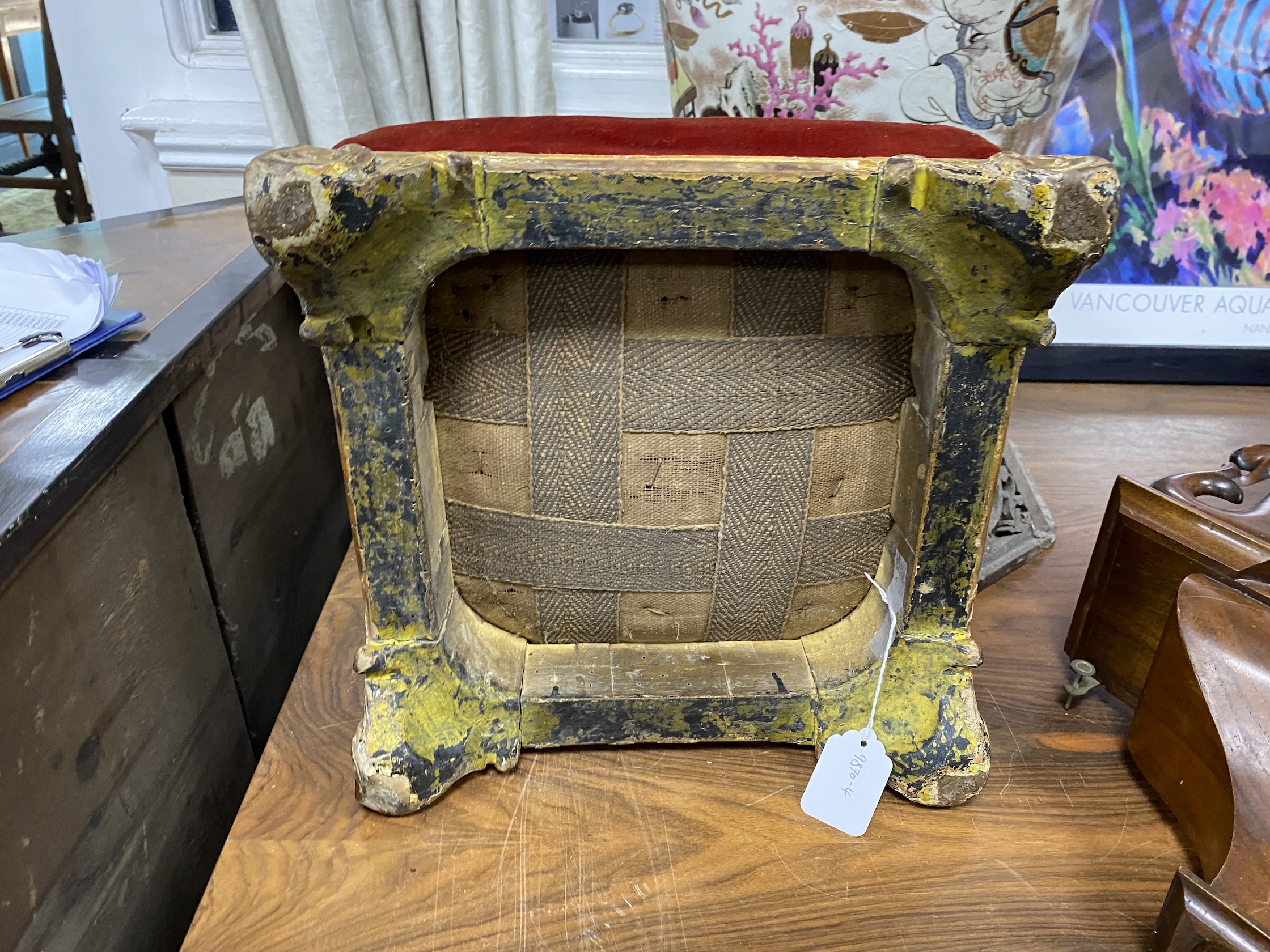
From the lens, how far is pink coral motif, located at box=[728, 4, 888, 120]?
78cm

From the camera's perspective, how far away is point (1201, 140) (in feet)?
3.94

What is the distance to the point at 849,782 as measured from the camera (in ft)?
2.11

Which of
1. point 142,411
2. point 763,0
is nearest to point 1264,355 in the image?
point 763,0

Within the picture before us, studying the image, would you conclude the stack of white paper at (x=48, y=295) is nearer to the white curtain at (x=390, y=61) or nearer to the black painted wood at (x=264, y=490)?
the black painted wood at (x=264, y=490)

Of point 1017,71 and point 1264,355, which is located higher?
point 1017,71

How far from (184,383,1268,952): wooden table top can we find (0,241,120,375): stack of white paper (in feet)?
1.08

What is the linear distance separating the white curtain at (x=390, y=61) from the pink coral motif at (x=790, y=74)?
35 centimetres

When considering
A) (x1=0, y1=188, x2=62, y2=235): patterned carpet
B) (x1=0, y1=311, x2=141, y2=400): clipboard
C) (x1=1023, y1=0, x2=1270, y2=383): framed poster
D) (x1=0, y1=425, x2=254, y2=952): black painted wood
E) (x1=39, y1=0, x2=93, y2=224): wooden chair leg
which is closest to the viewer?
(x1=0, y1=425, x2=254, y2=952): black painted wood

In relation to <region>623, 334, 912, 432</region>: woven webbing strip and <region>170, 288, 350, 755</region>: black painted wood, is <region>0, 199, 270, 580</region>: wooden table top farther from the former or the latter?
<region>623, 334, 912, 432</region>: woven webbing strip

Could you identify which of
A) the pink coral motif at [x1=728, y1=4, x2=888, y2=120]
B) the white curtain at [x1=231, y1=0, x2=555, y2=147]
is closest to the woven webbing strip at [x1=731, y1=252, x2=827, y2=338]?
the pink coral motif at [x1=728, y1=4, x2=888, y2=120]

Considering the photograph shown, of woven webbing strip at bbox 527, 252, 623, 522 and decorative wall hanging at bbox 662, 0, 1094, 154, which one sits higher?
decorative wall hanging at bbox 662, 0, 1094, 154

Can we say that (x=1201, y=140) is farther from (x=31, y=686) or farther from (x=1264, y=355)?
(x=31, y=686)

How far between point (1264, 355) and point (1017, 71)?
0.75 meters

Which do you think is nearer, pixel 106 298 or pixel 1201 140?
pixel 106 298
